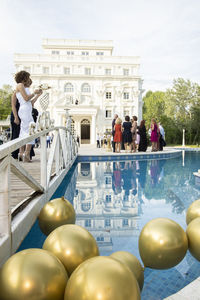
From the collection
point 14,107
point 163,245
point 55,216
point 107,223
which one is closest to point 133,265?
point 163,245

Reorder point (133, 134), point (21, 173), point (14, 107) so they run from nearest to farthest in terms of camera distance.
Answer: point (21, 173) < point (14, 107) < point (133, 134)

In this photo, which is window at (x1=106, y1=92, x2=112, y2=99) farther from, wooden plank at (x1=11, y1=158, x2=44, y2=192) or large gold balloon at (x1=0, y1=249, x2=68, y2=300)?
large gold balloon at (x1=0, y1=249, x2=68, y2=300)

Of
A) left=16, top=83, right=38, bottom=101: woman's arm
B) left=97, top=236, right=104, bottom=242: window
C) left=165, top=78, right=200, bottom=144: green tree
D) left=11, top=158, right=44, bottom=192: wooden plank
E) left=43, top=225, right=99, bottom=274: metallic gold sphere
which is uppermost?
left=165, top=78, right=200, bottom=144: green tree

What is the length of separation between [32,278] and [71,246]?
361mm

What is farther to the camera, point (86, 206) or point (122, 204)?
point (122, 204)

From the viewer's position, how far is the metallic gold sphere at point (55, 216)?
2.12m

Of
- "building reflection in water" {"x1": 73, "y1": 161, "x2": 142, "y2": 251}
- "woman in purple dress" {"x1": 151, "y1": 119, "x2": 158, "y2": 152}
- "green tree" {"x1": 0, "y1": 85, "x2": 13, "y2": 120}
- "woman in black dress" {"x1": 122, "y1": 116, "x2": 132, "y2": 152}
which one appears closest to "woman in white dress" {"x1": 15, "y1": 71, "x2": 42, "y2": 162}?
"building reflection in water" {"x1": 73, "y1": 161, "x2": 142, "y2": 251}

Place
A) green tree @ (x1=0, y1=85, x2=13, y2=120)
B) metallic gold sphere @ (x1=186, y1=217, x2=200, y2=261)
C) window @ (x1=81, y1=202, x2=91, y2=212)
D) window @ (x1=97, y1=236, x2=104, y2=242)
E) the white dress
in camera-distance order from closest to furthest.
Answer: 1. metallic gold sphere @ (x1=186, y1=217, x2=200, y2=261)
2. window @ (x1=97, y1=236, x2=104, y2=242)
3. window @ (x1=81, y1=202, x2=91, y2=212)
4. the white dress
5. green tree @ (x1=0, y1=85, x2=13, y2=120)

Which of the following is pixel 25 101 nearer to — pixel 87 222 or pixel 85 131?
pixel 87 222

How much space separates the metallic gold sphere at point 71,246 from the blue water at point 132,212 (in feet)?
1.54

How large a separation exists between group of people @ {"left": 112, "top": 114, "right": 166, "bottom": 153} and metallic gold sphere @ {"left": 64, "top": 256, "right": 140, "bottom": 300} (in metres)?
10.3

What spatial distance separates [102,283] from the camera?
Result: 0.95m

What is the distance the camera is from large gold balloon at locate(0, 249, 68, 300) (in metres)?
1.03

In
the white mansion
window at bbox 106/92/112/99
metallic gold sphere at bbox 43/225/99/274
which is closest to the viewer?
metallic gold sphere at bbox 43/225/99/274
